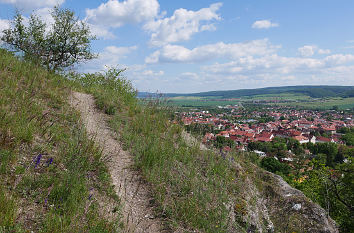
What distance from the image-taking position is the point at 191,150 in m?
7.40

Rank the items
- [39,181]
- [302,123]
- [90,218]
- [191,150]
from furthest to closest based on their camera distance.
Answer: [302,123] → [191,150] → [39,181] → [90,218]

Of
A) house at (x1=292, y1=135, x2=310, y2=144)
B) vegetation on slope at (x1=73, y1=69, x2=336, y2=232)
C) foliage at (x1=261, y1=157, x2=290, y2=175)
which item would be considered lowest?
house at (x1=292, y1=135, x2=310, y2=144)

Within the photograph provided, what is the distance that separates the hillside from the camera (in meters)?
Result: 3.51

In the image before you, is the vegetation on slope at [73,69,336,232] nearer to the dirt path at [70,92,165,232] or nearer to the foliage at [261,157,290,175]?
the dirt path at [70,92,165,232]

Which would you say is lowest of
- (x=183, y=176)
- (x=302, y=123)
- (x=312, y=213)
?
(x=302, y=123)

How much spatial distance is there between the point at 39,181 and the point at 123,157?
2641mm

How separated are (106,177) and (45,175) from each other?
125cm

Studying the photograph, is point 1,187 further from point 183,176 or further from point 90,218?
point 183,176

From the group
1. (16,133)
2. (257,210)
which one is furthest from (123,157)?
(257,210)

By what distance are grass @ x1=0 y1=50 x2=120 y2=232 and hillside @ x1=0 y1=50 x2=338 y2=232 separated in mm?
16

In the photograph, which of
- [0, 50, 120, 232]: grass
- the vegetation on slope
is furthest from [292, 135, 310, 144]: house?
[0, 50, 120, 232]: grass

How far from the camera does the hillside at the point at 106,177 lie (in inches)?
138

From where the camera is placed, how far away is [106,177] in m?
4.95

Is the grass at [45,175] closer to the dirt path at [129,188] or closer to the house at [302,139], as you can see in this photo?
the dirt path at [129,188]
